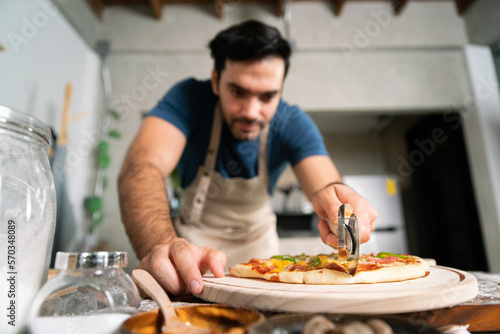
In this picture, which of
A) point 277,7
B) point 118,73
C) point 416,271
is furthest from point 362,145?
point 416,271

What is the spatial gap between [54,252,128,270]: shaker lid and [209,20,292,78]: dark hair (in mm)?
1053

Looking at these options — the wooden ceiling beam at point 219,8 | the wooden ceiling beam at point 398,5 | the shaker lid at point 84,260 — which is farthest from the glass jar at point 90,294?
the wooden ceiling beam at point 398,5

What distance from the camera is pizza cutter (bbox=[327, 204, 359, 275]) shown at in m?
0.55

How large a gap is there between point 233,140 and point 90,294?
42.9 inches

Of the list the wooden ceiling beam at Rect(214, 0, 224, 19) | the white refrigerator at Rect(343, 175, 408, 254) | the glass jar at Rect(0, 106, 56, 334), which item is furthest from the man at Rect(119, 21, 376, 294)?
the white refrigerator at Rect(343, 175, 408, 254)

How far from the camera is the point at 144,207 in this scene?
92cm

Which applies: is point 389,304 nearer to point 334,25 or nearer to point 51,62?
point 51,62

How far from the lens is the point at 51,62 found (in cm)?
224

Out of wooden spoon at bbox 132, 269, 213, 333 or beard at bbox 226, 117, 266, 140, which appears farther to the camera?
beard at bbox 226, 117, 266, 140

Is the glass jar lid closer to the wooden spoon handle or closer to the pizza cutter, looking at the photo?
the wooden spoon handle

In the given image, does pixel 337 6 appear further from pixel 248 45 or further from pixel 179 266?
pixel 179 266

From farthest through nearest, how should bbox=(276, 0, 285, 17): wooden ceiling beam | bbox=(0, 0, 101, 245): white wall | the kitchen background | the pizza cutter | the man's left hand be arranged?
bbox=(276, 0, 285, 17): wooden ceiling beam, the kitchen background, bbox=(0, 0, 101, 245): white wall, the man's left hand, the pizza cutter

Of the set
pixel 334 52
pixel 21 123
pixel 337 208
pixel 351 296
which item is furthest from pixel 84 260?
pixel 334 52

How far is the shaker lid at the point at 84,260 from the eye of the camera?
0.35m
